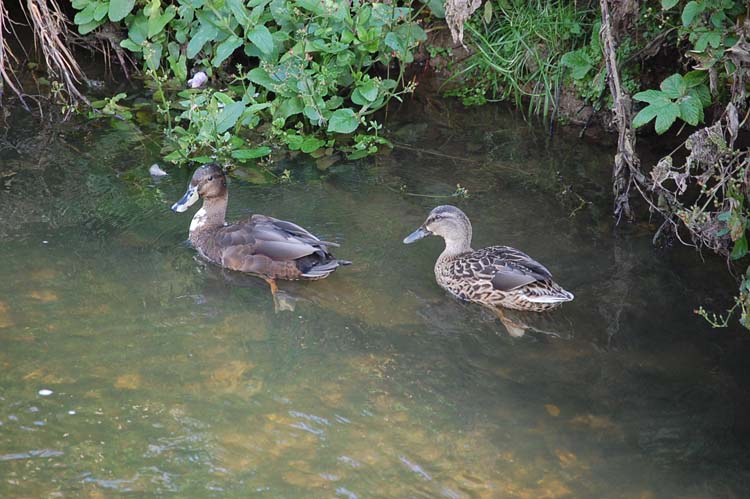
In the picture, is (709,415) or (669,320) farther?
(669,320)

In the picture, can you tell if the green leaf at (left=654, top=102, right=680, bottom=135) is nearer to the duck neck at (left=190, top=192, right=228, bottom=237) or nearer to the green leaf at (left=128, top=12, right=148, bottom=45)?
the duck neck at (left=190, top=192, right=228, bottom=237)

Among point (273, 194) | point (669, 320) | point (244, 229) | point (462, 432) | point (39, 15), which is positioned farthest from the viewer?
point (39, 15)

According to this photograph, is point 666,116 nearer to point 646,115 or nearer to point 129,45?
point 646,115

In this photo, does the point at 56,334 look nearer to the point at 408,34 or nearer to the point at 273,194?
the point at 273,194

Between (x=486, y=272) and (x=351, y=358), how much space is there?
124 cm

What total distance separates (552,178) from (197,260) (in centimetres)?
320

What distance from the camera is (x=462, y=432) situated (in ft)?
16.4

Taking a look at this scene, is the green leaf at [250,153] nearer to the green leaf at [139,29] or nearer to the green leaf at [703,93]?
the green leaf at [139,29]

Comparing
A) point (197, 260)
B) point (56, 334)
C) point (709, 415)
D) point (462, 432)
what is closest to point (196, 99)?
point (197, 260)

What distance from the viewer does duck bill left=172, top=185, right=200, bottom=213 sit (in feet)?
23.0

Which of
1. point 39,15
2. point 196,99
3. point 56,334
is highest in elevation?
point 39,15

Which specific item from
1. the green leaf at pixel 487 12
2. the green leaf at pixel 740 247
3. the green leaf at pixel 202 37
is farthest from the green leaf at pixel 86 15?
the green leaf at pixel 740 247

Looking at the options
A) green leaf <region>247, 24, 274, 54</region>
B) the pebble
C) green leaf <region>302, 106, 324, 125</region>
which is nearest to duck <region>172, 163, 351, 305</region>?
the pebble

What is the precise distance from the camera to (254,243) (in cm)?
650
